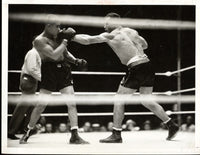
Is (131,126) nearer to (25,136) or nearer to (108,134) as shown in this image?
(108,134)

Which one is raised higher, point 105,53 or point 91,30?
point 91,30

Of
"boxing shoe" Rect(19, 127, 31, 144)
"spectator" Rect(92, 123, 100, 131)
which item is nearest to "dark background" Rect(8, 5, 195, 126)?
"spectator" Rect(92, 123, 100, 131)

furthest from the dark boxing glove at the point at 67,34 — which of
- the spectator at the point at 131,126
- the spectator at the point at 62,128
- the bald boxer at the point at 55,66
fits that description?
the spectator at the point at 131,126

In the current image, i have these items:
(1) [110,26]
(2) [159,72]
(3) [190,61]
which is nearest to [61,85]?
(1) [110,26]

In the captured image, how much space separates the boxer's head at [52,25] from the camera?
219 centimetres

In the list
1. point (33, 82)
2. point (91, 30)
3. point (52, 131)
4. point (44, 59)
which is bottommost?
point (52, 131)

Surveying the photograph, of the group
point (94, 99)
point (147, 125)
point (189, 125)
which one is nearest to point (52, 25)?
point (94, 99)

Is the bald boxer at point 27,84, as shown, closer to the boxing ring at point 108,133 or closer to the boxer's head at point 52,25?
the boxing ring at point 108,133

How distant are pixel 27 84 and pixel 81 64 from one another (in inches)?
13.6

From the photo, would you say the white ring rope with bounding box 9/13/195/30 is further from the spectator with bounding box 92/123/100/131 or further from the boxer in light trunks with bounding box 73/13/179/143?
the spectator with bounding box 92/123/100/131

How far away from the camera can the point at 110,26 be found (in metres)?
2.22

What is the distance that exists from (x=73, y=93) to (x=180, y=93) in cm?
67

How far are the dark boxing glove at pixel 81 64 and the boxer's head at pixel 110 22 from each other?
0.24 meters

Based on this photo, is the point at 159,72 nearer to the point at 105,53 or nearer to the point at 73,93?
the point at 105,53
